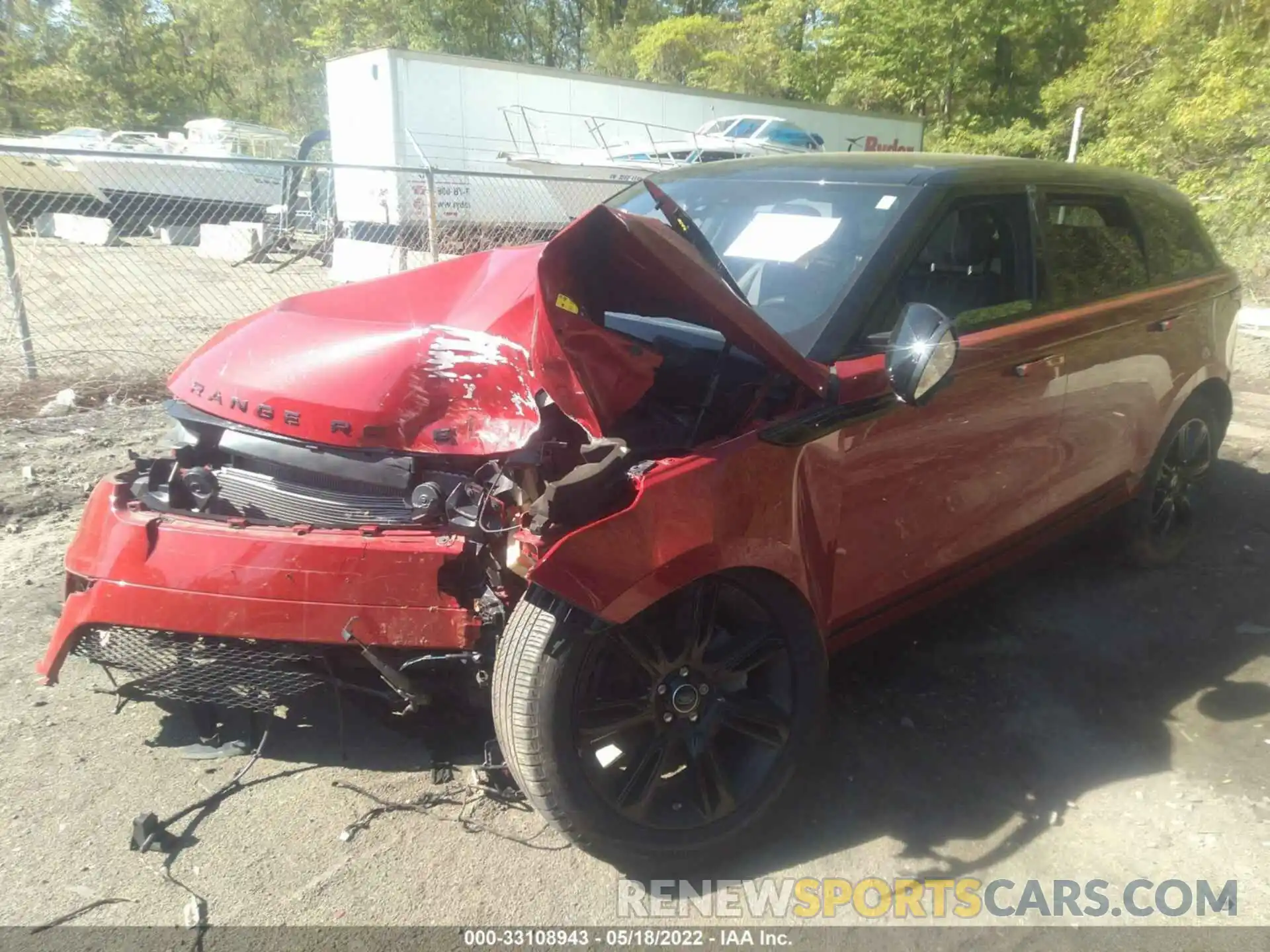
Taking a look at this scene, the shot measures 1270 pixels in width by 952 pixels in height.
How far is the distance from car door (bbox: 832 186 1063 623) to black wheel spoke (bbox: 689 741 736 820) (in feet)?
2.05

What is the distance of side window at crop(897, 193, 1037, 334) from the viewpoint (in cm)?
298

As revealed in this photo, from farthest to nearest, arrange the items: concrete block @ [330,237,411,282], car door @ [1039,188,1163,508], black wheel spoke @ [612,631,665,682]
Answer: concrete block @ [330,237,411,282] → car door @ [1039,188,1163,508] → black wheel spoke @ [612,631,665,682]

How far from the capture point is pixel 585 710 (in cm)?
229

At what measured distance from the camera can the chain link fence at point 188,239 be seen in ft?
23.4

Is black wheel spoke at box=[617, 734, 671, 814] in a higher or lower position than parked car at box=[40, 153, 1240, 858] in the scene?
lower

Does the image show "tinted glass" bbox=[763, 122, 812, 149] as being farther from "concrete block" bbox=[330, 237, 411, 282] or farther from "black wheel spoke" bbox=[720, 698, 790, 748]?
"black wheel spoke" bbox=[720, 698, 790, 748]

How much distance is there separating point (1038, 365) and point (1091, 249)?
82cm

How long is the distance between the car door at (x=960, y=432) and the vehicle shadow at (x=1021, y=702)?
51 cm

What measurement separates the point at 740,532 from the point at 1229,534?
12.7 feet

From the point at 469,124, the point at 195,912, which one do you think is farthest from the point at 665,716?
the point at 469,124

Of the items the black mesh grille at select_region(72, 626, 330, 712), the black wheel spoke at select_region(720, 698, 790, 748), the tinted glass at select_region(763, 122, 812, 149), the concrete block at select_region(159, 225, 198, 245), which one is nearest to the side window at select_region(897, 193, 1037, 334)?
the black wheel spoke at select_region(720, 698, 790, 748)

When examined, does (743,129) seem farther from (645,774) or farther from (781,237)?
(645,774)

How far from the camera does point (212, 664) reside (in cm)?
246

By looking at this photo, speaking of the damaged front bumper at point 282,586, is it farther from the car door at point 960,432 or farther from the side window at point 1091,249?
the side window at point 1091,249
